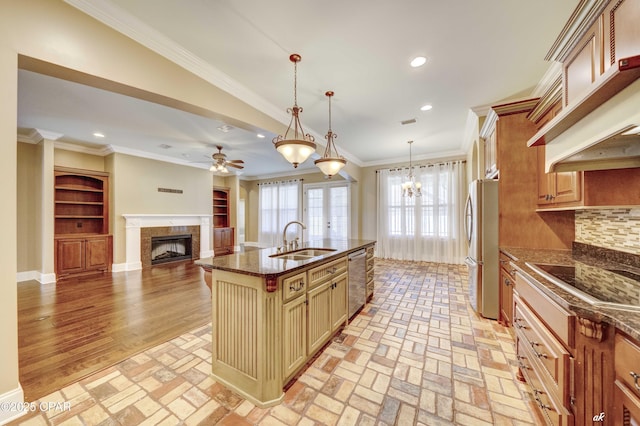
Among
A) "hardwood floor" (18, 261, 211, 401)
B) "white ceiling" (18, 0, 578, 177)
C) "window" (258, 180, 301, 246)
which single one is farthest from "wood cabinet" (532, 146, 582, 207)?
"window" (258, 180, 301, 246)

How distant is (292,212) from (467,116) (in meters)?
5.77

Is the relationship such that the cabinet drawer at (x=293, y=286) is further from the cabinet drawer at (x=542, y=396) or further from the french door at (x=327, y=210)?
the french door at (x=327, y=210)

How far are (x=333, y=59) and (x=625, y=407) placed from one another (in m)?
2.92

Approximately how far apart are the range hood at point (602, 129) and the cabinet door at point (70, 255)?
7.38m

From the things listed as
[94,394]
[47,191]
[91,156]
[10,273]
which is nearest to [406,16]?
[10,273]

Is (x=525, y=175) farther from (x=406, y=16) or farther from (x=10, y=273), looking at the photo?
(x=10, y=273)

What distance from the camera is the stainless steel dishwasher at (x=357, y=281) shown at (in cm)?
278

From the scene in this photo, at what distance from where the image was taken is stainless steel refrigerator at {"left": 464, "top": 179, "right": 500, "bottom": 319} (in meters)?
2.79

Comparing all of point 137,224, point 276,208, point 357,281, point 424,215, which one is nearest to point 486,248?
point 357,281

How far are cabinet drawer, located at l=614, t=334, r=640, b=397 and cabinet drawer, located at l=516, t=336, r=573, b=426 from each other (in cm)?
34

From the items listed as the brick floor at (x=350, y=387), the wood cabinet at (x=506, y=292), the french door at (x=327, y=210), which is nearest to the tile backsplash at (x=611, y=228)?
the wood cabinet at (x=506, y=292)

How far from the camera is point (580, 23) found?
1.28 metres

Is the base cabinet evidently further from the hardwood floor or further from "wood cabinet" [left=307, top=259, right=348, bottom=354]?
"wood cabinet" [left=307, top=259, right=348, bottom=354]

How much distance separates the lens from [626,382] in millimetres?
837
